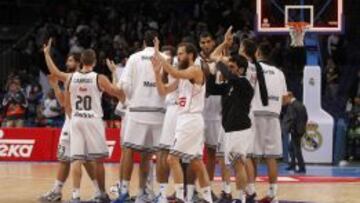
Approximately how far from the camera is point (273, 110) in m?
12.0

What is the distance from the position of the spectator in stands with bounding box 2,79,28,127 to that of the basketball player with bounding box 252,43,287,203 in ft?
33.6

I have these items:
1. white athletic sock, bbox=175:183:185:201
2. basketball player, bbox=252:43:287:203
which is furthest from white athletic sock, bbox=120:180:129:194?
basketball player, bbox=252:43:287:203

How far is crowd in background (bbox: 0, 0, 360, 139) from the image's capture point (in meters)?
21.4

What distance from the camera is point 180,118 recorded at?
35.5 feet

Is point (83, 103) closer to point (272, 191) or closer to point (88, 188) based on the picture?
point (88, 188)

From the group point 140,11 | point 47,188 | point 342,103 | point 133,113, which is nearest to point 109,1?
point 140,11

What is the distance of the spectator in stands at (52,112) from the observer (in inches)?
842

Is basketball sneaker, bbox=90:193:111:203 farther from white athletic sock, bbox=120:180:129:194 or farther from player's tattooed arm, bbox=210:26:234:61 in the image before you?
player's tattooed arm, bbox=210:26:234:61

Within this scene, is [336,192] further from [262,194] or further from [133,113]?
[133,113]

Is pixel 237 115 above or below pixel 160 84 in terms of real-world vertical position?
below

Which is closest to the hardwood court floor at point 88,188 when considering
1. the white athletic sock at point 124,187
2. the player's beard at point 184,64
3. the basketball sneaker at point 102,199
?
the basketball sneaker at point 102,199

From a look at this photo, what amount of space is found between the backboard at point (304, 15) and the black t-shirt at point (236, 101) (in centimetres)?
691

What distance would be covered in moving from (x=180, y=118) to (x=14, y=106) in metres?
11.0

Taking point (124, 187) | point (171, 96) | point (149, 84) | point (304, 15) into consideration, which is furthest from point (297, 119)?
point (124, 187)
